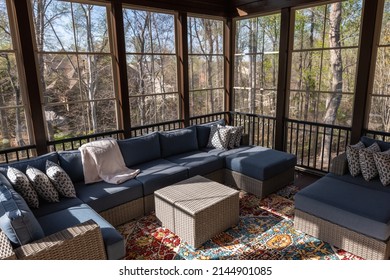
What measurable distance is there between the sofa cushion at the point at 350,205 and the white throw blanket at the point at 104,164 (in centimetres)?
205

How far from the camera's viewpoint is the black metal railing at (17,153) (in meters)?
3.30

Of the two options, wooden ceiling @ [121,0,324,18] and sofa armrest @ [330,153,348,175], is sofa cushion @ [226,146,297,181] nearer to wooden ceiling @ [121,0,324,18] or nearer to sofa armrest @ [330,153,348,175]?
sofa armrest @ [330,153,348,175]

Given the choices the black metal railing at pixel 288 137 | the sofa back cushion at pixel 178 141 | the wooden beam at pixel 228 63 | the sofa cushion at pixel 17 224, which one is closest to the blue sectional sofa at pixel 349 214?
the black metal railing at pixel 288 137

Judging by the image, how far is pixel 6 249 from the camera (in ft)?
5.81

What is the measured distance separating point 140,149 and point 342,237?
8.53ft

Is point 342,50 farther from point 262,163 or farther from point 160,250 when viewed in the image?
point 160,250

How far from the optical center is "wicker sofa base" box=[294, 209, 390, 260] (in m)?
2.42

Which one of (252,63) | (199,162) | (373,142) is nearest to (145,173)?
(199,162)

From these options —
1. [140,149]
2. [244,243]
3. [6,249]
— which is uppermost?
[140,149]

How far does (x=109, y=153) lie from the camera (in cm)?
354

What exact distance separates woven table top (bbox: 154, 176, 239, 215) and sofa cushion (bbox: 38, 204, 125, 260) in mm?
694

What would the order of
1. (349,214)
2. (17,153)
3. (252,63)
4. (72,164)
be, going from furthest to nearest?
(252,63) → (17,153) → (72,164) → (349,214)

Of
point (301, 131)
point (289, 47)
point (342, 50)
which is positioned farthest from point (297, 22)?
point (301, 131)

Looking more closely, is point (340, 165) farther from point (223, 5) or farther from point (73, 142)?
point (223, 5)
